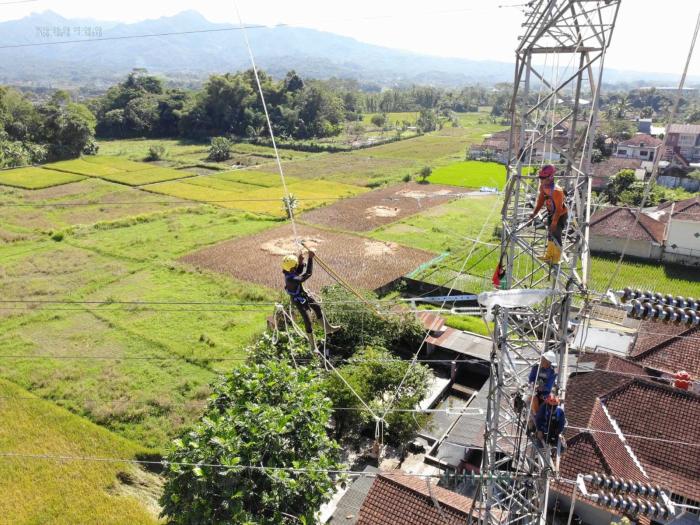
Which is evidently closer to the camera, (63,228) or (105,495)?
(105,495)

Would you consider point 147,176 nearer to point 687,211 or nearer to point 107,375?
point 107,375

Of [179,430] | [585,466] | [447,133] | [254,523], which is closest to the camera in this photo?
[254,523]

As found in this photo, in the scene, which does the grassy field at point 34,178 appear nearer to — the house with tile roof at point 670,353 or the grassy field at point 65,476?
the grassy field at point 65,476

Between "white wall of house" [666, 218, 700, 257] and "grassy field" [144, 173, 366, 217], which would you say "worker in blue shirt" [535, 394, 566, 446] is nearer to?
"white wall of house" [666, 218, 700, 257]

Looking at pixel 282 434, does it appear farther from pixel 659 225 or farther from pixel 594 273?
pixel 659 225

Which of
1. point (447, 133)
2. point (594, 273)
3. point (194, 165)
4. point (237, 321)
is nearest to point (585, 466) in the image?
point (237, 321)

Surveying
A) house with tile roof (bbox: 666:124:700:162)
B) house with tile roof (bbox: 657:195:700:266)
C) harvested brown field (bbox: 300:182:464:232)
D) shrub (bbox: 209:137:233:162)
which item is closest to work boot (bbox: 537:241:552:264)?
house with tile roof (bbox: 657:195:700:266)
